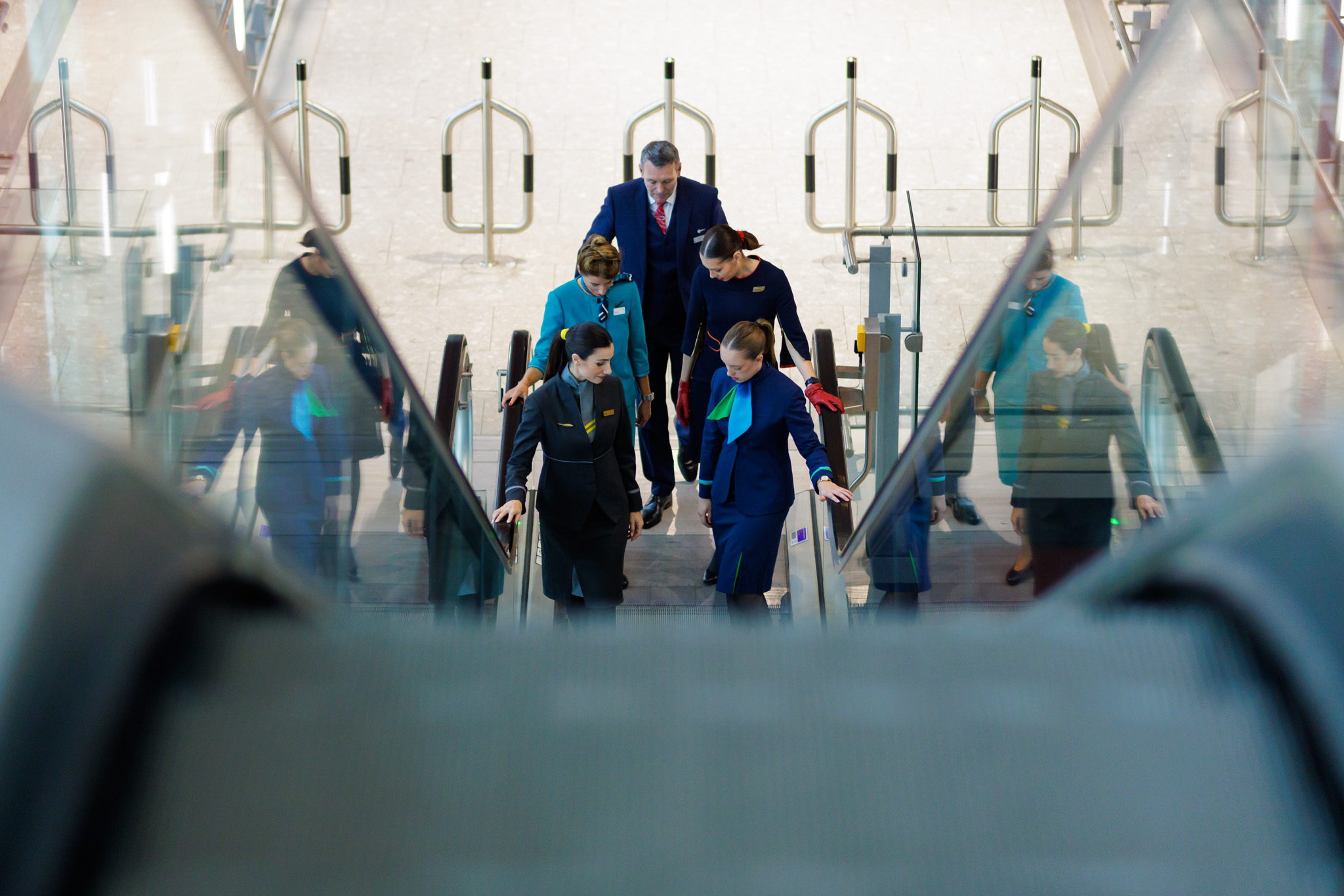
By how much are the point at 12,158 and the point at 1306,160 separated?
110 centimetres

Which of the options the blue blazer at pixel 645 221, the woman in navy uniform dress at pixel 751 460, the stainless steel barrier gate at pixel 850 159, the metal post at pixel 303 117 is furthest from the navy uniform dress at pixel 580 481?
the metal post at pixel 303 117

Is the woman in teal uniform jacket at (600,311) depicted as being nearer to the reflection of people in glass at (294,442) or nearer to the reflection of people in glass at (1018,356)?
the reflection of people in glass at (1018,356)

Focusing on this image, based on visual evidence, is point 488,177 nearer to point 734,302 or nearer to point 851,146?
point 851,146

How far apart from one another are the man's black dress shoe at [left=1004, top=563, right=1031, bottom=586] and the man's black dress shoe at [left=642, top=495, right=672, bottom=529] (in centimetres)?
273

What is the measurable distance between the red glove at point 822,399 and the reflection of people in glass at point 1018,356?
6.53 ft

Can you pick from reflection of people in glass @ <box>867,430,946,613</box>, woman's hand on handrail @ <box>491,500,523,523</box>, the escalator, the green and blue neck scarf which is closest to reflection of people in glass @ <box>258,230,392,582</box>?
the escalator

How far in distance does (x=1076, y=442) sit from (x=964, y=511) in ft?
2.03

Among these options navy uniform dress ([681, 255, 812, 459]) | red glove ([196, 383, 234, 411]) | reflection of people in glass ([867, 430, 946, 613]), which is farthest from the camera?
navy uniform dress ([681, 255, 812, 459])

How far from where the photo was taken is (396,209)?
27.3 feet

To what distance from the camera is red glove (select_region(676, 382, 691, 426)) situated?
5.08m

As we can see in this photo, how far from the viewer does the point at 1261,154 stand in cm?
139

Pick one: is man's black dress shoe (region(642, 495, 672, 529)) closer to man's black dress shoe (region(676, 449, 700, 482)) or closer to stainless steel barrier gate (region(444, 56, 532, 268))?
man's black dress shoe (region(676, 449, 700, 482))

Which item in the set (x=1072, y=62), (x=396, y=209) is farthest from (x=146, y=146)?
(x=1072, y=62)

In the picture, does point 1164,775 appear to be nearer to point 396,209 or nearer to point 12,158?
point 12,158
